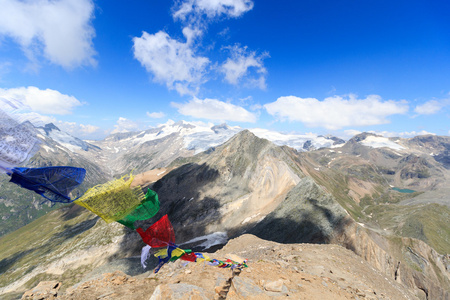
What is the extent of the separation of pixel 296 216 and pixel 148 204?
36171 mm

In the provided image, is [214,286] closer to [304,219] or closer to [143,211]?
[143,211]

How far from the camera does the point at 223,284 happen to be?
10250 mm

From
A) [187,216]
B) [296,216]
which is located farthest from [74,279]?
[296,216]

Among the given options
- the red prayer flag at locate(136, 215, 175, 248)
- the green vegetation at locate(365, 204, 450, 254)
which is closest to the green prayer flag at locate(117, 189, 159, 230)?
the red prayer flag at locate(136, 215, 175, 248)

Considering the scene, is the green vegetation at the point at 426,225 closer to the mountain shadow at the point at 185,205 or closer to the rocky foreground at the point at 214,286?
the mountain shadow at the point at 185,205

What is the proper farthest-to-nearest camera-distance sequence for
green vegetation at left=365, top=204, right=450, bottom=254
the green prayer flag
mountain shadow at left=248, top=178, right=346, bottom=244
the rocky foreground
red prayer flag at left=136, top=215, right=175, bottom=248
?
green vegetation at left=365, top=204, right=450, bottom=254, mountain shadow at left=248, top=178, right=346, bottom=244, the green prayer flag, red prayer flag at left=136, top=215, right=175, bottom=248, the rocky foreground

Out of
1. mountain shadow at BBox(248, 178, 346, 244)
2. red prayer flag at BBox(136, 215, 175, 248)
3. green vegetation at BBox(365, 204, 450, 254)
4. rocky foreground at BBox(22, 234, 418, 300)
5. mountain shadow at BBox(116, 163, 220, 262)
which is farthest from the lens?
green vegetation at BBox(365, 204, 450, 254)

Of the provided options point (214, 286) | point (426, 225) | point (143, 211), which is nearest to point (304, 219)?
point (214, 286)

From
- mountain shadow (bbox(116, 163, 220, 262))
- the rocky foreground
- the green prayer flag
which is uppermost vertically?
the green prayer flag

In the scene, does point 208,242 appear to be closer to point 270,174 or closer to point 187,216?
point 187,216

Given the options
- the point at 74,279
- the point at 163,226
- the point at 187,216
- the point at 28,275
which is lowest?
the point at 28,275

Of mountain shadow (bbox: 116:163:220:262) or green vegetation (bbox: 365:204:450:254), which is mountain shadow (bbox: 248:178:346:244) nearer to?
mountain shadow (bbox: 116:163:220:262)

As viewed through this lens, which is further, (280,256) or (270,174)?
(270,174)

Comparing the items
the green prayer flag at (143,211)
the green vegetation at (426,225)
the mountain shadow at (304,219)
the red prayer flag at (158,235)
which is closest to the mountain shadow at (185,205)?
the mountain shadow at (304,219)
